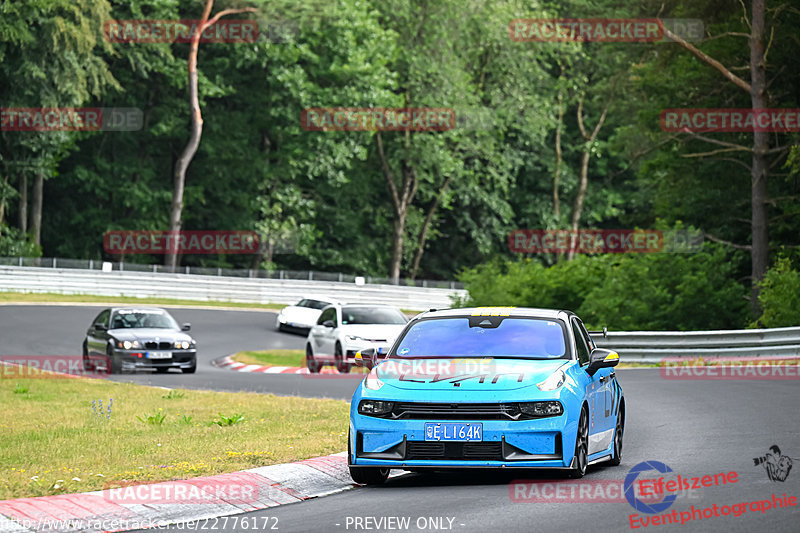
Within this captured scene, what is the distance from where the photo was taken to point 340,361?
91.9 feet

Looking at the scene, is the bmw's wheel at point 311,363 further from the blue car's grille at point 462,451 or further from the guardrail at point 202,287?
the guardrail at point 202,287

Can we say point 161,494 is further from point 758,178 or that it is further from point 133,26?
point 133,26

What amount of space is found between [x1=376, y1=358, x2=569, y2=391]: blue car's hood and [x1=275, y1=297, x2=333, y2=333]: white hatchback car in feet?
109

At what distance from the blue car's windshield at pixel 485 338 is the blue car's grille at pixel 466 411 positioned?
107 centimetres

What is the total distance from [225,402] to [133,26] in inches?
1595

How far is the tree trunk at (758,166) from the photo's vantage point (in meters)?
31.4

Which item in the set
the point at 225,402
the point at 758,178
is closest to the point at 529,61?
the point at 758,178

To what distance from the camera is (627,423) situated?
50.5 ft

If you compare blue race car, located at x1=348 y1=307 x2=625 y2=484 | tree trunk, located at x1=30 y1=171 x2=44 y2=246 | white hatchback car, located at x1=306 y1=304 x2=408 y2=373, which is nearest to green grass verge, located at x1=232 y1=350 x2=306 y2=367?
white hatchback car, located at x1=306 y1=304 x2=408 y2=373

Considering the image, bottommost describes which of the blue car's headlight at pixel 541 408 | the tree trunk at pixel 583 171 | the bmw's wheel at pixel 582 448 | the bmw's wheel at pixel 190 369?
the bmw's wheel at pixel 190 369

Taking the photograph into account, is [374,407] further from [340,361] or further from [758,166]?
[758,166]

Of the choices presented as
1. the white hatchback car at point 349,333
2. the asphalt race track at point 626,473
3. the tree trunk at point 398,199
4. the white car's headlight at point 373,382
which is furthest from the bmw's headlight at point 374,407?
the tree trunk at point 398,199

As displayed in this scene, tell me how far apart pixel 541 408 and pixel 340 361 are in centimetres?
1813

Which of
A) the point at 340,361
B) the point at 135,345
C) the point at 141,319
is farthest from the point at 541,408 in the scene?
the point at 141,319
